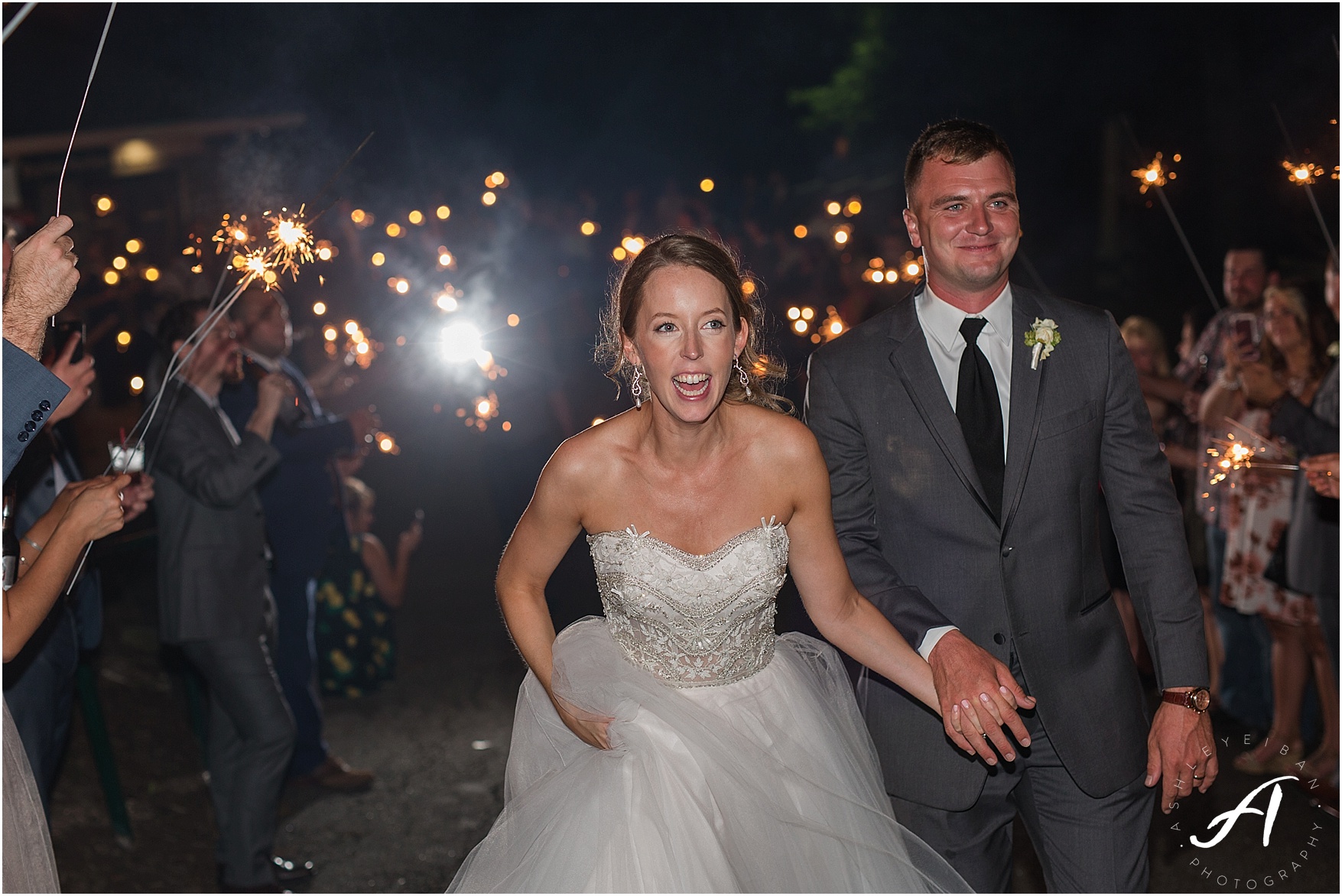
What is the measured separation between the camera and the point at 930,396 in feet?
8.51

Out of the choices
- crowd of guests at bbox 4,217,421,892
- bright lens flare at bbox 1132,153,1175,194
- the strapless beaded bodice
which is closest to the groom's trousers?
the strapless beaded bodice

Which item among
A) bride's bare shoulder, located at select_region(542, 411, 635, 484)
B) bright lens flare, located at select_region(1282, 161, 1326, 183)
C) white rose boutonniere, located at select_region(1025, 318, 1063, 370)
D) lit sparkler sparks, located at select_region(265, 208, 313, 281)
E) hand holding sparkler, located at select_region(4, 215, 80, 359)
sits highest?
bright lens flare, located at select_region(1282, 161, 1326, 183)

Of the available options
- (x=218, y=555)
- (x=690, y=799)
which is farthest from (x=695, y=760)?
(x=218, y=555)

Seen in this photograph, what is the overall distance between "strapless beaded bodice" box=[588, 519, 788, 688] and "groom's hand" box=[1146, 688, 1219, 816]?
3.13ft

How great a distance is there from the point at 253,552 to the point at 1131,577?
317 centimetres

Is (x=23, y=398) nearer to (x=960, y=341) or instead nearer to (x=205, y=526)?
(x=205, y=526)

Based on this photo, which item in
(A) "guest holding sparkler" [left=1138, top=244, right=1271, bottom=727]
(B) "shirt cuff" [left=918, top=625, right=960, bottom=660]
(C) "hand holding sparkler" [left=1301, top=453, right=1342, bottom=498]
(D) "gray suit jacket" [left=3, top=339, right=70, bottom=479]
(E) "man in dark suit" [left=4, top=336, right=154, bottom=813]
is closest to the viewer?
(D) "gray suit jacket" [left=3, top=339, right=70, bottom=479]

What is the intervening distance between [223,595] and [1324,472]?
3.84 metres

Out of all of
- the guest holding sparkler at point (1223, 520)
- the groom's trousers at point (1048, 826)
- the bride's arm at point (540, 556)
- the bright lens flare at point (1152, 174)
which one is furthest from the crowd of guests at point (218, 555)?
the guest holding sparkler at point (1223, 520)

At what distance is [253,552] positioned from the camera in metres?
4.20

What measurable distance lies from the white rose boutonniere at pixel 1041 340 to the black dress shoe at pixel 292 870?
3378mm

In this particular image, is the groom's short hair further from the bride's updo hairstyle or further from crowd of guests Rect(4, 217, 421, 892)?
crowd of guests Rect(4, 217, 421, 892)

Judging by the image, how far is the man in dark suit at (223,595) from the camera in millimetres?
3998

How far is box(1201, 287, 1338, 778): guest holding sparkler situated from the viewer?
15.3 ft
